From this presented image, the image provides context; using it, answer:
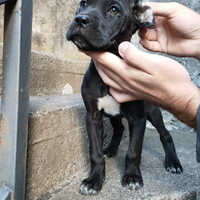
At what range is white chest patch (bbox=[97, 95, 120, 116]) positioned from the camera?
1500 millimetres

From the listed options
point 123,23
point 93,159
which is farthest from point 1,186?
point 123,23

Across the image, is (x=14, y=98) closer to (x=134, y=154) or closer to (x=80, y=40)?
(x=80, y=40)

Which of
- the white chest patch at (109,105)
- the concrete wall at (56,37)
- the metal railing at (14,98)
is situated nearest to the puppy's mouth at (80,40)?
the metal railing at (14,98)

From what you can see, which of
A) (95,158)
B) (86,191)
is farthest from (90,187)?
(95,158)

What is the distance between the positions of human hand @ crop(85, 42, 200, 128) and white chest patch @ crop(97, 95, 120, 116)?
0.34 meters

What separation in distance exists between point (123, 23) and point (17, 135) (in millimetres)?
865

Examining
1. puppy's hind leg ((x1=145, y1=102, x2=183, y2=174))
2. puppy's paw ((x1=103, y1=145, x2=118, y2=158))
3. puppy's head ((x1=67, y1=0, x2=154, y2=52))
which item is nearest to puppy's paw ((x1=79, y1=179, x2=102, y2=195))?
puppy's paw ((x1=103, y1=145, x2=118, y2=158))

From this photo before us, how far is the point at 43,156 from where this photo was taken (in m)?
1.33

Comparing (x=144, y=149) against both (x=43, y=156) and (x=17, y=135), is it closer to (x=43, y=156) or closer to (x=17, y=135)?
(x=43, y=156)

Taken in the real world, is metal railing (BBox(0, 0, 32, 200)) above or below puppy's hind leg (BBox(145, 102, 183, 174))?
above

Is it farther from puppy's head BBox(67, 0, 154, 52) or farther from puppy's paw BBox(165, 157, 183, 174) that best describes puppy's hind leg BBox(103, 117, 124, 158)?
puppy's head BBox(67, 0, 154, 52)

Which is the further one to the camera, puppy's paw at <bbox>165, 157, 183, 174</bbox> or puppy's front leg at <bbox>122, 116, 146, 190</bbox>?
puppy's paw at <bbox>165, 157, 183, 174</bbox>

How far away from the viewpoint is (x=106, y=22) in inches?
47.3

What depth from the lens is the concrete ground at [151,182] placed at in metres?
1.35
